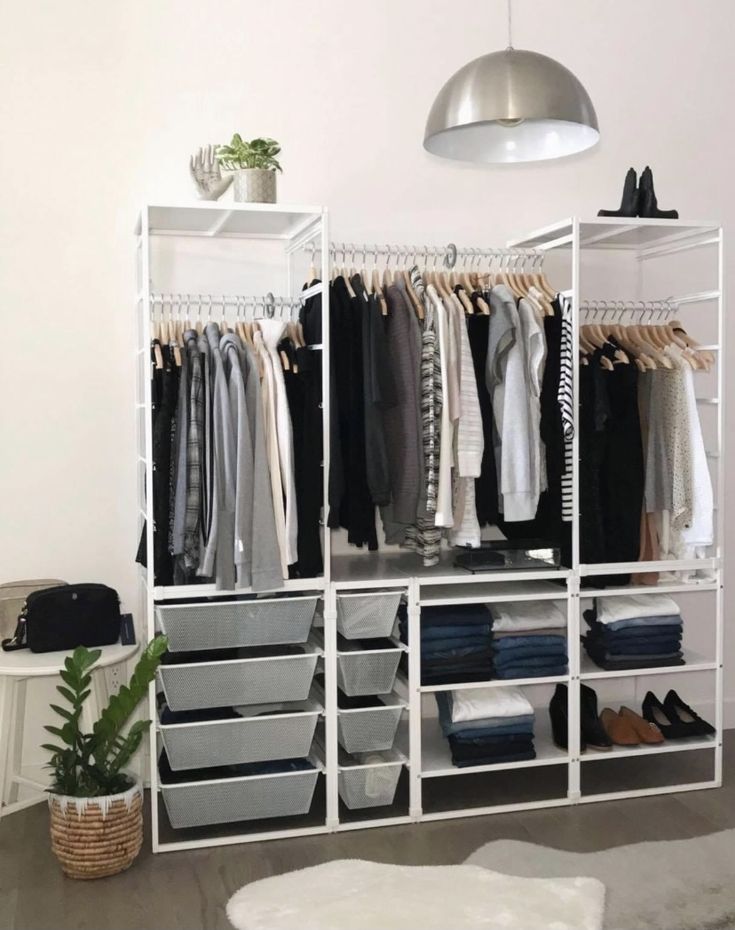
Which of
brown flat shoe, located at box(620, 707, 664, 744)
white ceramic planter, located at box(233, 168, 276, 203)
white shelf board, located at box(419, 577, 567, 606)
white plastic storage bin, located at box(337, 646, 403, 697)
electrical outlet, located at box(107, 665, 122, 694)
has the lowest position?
brown flat shoe, located at box(620, 707, 664, 744)

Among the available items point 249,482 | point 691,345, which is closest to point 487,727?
point 249,482

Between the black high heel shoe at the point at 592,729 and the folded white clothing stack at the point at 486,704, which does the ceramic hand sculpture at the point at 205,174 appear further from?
the black high heel shoe at the point at 592,729

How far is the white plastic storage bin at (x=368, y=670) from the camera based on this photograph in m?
3.76

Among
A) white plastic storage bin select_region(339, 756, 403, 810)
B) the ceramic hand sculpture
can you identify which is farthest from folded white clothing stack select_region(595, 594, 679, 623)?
the ceramic hand sculpture

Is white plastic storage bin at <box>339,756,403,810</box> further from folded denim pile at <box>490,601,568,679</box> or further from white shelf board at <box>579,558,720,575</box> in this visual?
white shelf board at <box>579,558,720,575</box>

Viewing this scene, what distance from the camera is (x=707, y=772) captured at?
427cm

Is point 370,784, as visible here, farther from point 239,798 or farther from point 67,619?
point 67,619

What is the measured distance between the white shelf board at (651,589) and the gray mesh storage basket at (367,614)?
699mm

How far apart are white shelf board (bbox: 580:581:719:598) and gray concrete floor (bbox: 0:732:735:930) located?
728 mm

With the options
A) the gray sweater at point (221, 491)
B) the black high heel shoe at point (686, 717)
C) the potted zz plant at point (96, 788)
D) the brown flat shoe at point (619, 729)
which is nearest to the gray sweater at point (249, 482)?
the gray sweater at point (221, 491)

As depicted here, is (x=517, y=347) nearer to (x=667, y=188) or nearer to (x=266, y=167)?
(x=266, y=167)

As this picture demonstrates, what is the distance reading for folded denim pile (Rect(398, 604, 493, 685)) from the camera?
3.82 metres

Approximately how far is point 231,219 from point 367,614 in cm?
141

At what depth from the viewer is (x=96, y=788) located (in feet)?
11.0
